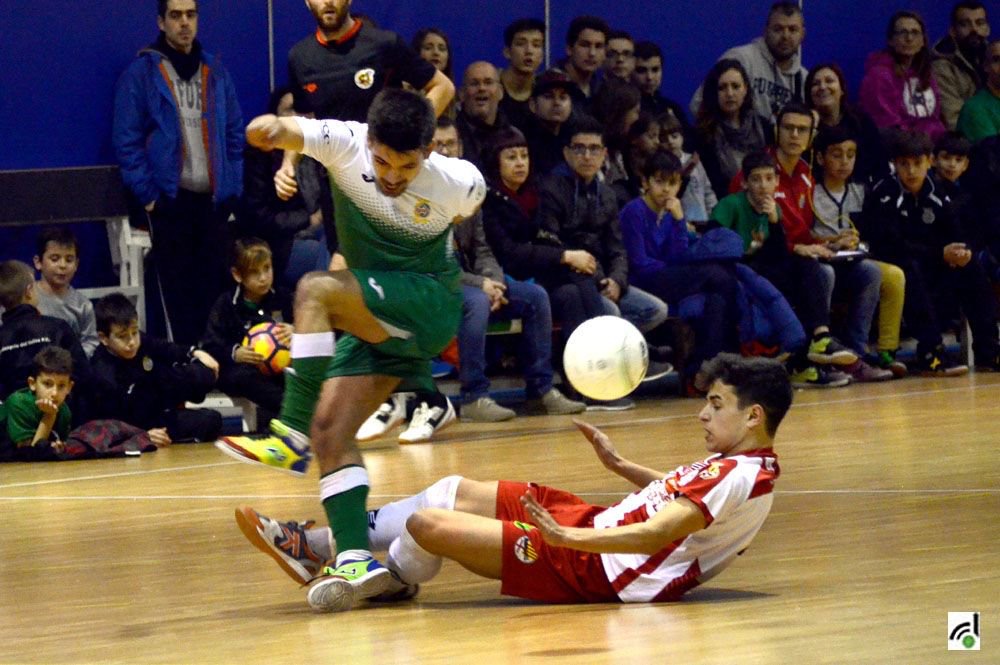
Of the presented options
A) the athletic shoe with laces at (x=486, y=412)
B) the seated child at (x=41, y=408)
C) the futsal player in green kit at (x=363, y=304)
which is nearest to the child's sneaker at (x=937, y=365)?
the athletic shoe with laces at (x=486, y=412)

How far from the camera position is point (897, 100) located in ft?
46.4

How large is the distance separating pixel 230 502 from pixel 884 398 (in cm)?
519

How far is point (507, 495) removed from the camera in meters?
5.35

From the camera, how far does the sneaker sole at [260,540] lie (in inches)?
209

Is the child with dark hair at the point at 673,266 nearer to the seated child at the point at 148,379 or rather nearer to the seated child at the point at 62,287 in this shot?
the seated child at the point at 148,379

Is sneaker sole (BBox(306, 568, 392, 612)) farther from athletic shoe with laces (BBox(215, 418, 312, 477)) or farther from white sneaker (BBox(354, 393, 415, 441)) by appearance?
white sneaker (BBox(354, 393, 415, 441))

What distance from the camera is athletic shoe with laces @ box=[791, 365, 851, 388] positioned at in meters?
12.4

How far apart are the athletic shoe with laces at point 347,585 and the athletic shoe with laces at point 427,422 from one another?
4697 mm

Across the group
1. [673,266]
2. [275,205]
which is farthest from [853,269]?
[275,205]

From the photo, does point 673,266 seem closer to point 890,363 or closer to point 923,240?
point 890,363

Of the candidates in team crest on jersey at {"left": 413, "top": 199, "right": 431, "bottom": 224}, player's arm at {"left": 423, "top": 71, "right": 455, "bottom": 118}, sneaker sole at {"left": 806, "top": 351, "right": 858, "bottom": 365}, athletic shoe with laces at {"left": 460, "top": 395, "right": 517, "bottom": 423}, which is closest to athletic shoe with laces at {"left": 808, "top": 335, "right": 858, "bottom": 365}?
sneaker sole at {"left": 806, "top": 351, "right": 858, "bottom": 365}

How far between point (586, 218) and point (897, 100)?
3785 millimetres

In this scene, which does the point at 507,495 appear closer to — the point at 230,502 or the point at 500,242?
the point at 230,502

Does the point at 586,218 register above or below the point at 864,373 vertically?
above
